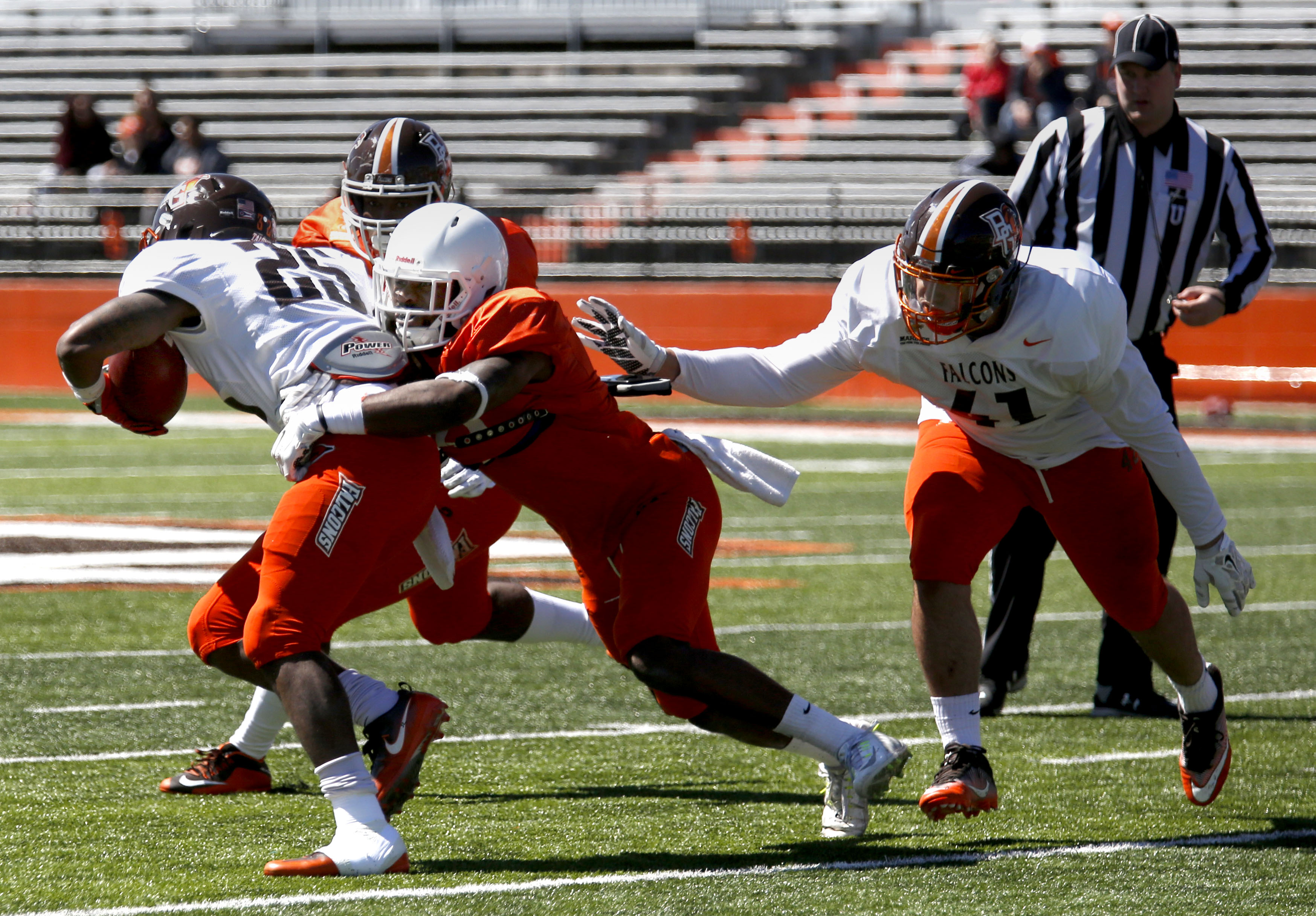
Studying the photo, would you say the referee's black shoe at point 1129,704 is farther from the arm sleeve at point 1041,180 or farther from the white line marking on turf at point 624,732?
the arm sleeve at point 1041,180

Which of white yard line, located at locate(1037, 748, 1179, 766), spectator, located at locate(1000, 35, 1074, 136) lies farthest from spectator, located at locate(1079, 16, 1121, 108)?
white yard line, located at locate(1037, 748, 1179, 766)

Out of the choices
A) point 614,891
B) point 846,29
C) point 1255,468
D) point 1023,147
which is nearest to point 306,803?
point 614,891

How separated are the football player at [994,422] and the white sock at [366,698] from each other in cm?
94

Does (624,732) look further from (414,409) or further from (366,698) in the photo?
(414,409)

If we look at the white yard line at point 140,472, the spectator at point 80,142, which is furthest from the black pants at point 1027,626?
the spectator at point 80,142

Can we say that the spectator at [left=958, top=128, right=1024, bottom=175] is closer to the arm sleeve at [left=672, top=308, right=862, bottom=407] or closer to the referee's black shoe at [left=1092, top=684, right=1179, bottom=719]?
the referee's black shoe at [left=1092, top=684, right=1179, bottom=719]

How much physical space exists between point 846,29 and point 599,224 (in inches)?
222

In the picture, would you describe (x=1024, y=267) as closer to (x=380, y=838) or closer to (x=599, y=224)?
(x=380, y=838)

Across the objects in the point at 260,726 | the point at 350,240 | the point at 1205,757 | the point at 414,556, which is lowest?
the point at 1205,757

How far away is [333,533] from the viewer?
3572mm

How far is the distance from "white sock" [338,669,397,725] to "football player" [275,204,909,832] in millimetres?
483

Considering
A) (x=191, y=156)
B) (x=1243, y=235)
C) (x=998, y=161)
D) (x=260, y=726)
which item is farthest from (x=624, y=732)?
(x=191, y=156)

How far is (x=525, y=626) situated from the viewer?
4.80 m

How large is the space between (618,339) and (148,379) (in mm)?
1037
